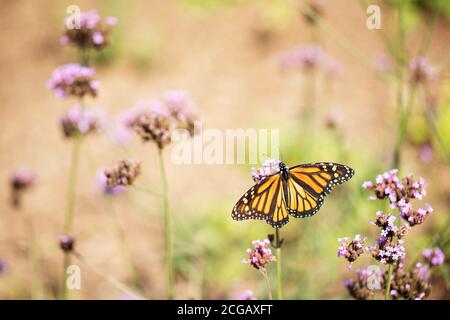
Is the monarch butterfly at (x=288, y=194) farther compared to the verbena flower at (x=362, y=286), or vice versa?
the verbena flower at (x=362, y=286)

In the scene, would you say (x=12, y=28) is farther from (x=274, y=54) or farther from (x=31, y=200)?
(x=274, y=54)

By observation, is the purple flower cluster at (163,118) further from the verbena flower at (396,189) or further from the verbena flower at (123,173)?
the verbena flower at (396,189)

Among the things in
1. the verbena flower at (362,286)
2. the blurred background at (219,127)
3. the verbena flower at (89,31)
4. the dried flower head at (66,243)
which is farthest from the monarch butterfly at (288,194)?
the verbena flower at (89,31)

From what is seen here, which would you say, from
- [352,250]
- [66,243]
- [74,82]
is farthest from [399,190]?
[74,82]

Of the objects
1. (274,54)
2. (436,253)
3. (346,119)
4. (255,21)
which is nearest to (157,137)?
(436,253)

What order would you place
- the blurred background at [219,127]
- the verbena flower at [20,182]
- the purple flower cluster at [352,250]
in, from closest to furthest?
the purple flower cluster at [352,250] → the verbena flower at [20,182] → the blurred background at [219,127]

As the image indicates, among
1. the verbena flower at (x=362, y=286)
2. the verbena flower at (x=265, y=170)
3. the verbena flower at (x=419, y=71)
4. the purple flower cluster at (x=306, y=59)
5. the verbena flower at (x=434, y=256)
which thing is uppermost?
the purple flower cluster at (x=306, y=59)
